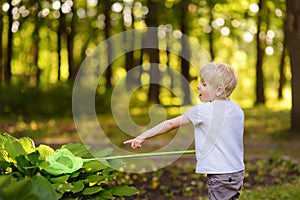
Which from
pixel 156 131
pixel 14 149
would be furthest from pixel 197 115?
pixel 14 149

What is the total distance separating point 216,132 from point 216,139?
2.1 inches

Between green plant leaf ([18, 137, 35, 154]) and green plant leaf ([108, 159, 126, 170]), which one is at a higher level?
green plant leaf ([18, 137, 35, 154])

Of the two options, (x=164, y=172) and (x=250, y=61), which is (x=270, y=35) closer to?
(x=250, y=61)

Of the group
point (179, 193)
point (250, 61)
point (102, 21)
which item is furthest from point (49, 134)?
point (250, 61)

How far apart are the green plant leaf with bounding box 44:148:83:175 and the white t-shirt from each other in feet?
3.03

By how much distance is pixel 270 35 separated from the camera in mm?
31766

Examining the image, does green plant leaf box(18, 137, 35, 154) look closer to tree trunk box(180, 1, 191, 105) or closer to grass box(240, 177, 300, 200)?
grass box(240, 177, 300, 200)

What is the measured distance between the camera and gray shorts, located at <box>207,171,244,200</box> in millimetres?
5055

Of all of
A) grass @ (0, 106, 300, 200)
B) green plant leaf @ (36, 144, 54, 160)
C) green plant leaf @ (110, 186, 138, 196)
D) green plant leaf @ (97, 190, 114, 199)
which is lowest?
grass @ (0, 106, 300, 200)

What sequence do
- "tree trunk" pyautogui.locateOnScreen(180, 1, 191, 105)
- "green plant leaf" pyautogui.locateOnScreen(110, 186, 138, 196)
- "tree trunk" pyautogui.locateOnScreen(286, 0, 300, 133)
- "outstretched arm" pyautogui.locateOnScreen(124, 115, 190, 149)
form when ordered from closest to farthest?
"outstretched arm" pyautogui.locateOnScreen(124, 115, 190, 149)
"green plant leaf" pyautogui.locateOnScreen(110, 186, 138, 196)
"tree trunk" pyautogui.locateOnScreen(286, 0, 300, 133)
"tree trunk" pyautogui.locateOnScreen(180, 1, 191, 105)

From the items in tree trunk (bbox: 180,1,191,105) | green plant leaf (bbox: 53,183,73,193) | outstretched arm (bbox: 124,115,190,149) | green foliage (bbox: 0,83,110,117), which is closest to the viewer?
green plant leaf (bbox: 53,183,73,193)

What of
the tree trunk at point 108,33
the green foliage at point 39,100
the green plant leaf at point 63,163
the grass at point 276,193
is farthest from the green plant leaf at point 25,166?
the tree trunk at point 108,33

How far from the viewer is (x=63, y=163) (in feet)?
16.1

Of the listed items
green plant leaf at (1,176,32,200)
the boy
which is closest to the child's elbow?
the boy
